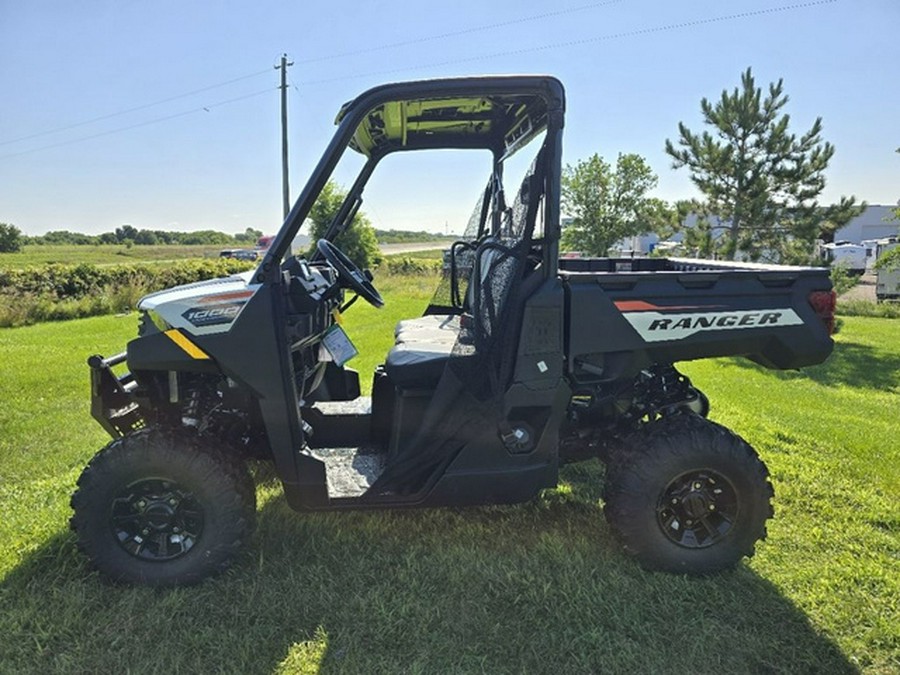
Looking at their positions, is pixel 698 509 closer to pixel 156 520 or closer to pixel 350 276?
pixel 350 276

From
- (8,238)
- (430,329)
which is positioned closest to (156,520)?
(430,329)

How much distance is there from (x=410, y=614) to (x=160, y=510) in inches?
47.0

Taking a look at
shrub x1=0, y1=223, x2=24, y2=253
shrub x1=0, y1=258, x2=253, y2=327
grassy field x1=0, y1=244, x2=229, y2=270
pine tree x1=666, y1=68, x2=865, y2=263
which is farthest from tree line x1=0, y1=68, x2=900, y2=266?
shrub x1=0, y1=223, x2=24, y2=253

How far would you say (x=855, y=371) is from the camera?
8648 millimetres

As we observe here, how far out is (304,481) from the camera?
273 centimetres

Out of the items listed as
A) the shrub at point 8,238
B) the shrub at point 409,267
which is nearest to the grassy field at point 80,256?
the shrub at point 8,238

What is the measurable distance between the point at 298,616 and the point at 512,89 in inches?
93.6

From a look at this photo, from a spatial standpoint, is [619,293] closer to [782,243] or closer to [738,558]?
[738,558]

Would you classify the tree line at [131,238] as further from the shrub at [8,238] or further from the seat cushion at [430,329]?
the seat cushion at [430,329]

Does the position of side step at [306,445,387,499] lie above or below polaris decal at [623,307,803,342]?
below

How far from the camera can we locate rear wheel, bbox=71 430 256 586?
2.63 metres

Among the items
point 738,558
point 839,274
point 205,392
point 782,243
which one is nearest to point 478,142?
point 205,392

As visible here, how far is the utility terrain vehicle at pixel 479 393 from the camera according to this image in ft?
8.54

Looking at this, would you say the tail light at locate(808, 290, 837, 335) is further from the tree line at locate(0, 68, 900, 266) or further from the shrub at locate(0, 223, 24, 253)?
the shrub at locate(0, 223, 24, 253)
